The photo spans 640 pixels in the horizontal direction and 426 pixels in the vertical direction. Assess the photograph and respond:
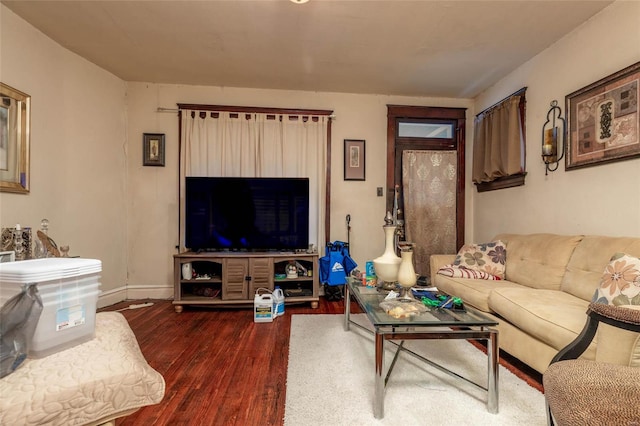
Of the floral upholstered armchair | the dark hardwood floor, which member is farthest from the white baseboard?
the floral upholstered armchair

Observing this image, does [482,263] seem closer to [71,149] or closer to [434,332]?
[434,332]

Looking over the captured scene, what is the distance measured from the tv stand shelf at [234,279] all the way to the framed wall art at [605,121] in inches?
100

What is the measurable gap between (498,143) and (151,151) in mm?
4062

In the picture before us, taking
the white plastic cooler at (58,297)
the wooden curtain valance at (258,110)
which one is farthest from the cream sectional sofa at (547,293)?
the wooden curtain valance at (258,110)

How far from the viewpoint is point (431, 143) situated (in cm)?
386

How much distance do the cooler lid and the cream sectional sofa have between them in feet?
6.74

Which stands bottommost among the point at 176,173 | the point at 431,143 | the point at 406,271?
the point at 406,271

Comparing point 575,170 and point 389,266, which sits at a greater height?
point 575,170

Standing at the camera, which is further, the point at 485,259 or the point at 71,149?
the point at 71,149

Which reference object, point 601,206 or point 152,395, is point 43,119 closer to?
point 152,395

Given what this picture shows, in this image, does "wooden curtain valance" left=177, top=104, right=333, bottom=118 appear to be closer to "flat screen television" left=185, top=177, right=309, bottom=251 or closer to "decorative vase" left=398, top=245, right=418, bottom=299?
"flat screen television" left=185, top=177, right=309, bottom=251

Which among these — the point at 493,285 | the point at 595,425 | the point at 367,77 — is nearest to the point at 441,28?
the point at 367,77

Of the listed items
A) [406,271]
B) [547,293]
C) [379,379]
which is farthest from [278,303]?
[547,293]

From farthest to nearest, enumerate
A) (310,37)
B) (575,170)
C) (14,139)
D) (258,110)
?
(258,110)
(310,37)
(575,170)
(14,139)
